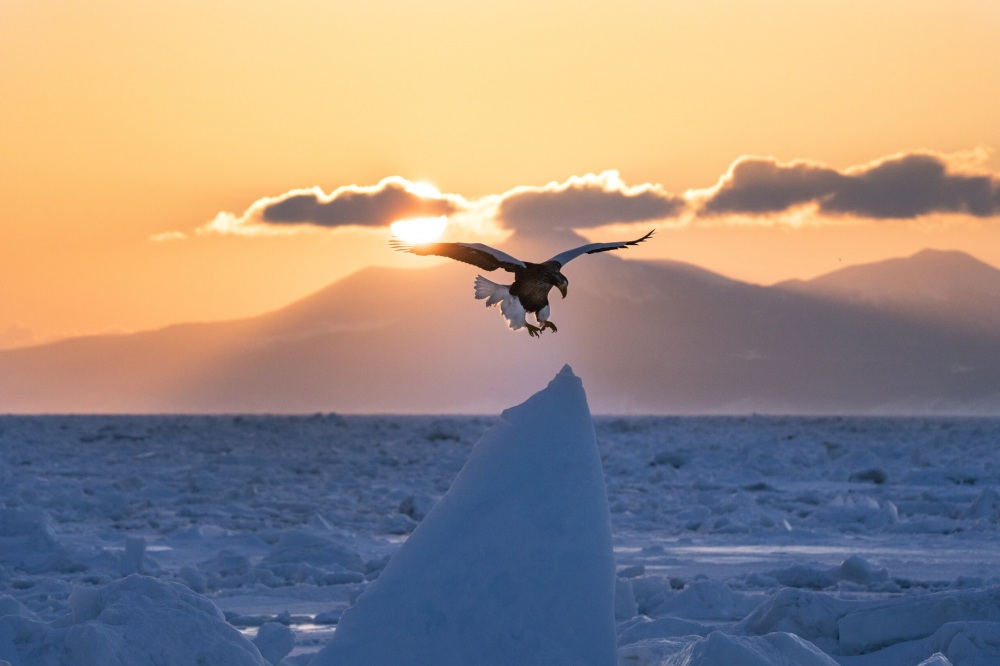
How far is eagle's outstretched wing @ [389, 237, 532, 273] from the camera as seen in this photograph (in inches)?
233

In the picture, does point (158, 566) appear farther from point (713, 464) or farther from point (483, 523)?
point (713, 464)

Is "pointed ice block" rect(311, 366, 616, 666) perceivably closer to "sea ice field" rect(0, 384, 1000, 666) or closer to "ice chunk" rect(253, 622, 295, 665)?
"sea ice field" rect(0, 384, 1000, 666)

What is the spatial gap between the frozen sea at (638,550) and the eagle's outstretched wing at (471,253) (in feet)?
5.92

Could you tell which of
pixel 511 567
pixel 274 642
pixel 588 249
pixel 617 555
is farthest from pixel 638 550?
pixel 511 567

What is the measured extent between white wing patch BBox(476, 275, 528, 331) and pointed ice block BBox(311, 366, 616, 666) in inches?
24.0

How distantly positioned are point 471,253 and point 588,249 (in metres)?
0.55

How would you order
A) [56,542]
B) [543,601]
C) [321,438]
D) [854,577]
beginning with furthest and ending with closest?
[321,438], [56,542], [854,577], [543,601]

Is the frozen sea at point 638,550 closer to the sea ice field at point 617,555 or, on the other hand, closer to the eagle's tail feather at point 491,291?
the sea ice field at point 617,555

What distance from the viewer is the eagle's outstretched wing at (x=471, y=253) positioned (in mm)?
5930

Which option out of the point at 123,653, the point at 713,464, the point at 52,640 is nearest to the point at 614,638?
the point at 123,653

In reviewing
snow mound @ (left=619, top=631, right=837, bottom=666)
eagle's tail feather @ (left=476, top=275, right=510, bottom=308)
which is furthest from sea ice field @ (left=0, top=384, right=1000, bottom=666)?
eagle's tail feather @ (left=476, top=275, right=510, bottom=308)

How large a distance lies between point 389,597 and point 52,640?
216 cm

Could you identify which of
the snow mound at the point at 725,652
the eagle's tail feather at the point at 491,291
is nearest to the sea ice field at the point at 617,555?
the snow mound at the point at 725,652

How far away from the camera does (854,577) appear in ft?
35.9
